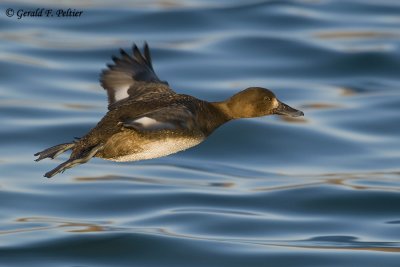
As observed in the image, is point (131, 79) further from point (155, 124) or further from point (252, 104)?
point (155, 124)

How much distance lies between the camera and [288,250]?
13.3 meters

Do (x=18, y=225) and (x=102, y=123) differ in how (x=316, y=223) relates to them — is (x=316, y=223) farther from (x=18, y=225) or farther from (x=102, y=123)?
(x=102, y=123)

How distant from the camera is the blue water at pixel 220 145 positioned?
44.5 feet

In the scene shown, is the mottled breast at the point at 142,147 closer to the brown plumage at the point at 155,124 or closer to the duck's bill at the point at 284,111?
the brown plumage at the point at 155,124

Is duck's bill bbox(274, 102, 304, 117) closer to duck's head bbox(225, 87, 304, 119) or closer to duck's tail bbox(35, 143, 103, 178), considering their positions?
duck's head bbox(225, 87, 304, 119)

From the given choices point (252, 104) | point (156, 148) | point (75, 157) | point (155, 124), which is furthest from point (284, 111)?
point (75, 157)

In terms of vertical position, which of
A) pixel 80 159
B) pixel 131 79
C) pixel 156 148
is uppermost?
pixel 131 79

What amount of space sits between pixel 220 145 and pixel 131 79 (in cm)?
601

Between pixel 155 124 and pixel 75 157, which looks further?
pixel 75 157

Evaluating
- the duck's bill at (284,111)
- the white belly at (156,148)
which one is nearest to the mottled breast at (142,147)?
the white belly at (156,148)

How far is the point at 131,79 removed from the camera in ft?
36.3

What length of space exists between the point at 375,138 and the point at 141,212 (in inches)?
160

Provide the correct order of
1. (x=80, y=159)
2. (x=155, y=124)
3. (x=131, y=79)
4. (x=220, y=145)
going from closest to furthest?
1. (x=155, y=124)
2. (x=80, y=159)
3. (x=131, y=79)
4. (x=220, y=145)

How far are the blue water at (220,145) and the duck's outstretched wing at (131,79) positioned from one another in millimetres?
2511
